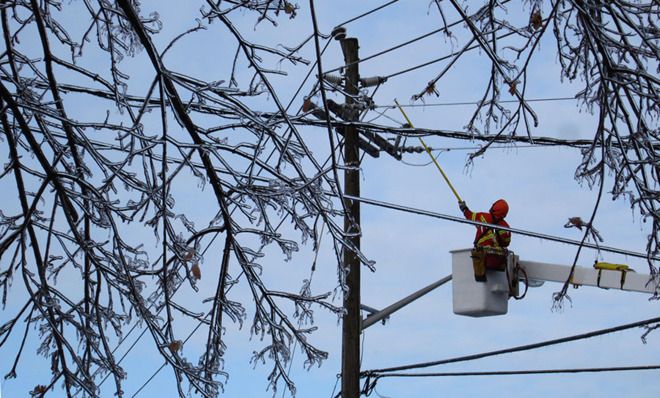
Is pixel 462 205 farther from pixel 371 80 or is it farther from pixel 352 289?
pixel 371 80

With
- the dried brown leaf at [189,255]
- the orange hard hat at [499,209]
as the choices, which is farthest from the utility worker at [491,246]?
the dried brown leaf at [189,255]

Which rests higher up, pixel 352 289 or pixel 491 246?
pixel 491 246

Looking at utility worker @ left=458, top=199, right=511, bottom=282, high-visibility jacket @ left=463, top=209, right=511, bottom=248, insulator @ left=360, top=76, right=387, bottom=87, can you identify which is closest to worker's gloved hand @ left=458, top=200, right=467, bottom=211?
utility worker @ left=458, top=199, right=511, bottom=282

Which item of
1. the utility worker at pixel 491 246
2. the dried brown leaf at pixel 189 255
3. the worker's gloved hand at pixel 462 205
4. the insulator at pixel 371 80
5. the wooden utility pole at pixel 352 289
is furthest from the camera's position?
the insulator at pixel 371 80

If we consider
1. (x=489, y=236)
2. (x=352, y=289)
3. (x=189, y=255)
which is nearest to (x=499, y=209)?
(x=489, y=236)

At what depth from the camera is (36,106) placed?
4922 mm

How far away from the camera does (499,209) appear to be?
1035 cm

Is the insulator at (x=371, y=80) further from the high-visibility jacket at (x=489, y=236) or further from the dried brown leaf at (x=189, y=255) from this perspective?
the dried brown leaf at (x=189, y=255)

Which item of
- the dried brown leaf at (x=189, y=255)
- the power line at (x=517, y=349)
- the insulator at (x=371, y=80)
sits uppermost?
the insulator at (x=371, y=80)

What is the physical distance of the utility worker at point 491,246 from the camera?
408 inches

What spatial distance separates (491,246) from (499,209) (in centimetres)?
43

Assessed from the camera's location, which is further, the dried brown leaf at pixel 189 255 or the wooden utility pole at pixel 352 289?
the wooden utility pole at pixel 352 289

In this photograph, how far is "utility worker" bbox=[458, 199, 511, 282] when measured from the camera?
10367 mm

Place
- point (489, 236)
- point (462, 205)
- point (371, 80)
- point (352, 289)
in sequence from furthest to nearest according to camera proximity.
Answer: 1. point (371, 80)
2. point (352, 289)
3. point (489, 236)
4. point (462, 205)
